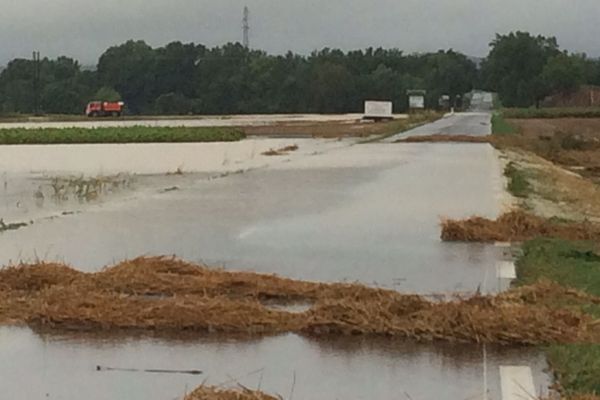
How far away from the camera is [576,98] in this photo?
148000 millimetres

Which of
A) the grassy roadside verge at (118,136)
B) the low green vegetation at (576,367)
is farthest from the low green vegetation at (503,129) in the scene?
the low green vegetation at (576,367)

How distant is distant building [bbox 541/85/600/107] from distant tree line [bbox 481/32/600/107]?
1045 mm

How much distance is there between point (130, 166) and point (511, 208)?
19.1 meters

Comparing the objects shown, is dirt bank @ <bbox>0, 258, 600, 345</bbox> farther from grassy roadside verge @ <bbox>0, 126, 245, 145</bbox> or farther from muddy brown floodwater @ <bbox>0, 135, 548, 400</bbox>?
grassy roadside verge @ <bbox>0, 126, 245, 145</bbox>

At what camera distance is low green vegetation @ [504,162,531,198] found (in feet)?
76.0

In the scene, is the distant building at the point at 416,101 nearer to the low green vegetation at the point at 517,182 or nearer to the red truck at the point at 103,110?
the red truck at the point at 103,110

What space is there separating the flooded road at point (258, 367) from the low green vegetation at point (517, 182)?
14207mm

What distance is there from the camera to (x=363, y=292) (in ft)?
34.1

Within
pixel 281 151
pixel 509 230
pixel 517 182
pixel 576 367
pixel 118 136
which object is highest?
pixel 576 367

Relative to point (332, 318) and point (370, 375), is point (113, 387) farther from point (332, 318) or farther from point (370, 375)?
point (332, 318)

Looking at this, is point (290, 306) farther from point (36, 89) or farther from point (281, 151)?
point (36, 89)

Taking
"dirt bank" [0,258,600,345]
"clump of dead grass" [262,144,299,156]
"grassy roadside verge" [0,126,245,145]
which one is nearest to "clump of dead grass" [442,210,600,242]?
"dirt bank" [0,258,600,345]

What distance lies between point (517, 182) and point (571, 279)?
48.3 ft

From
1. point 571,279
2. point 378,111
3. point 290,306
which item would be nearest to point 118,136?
point 378,111
